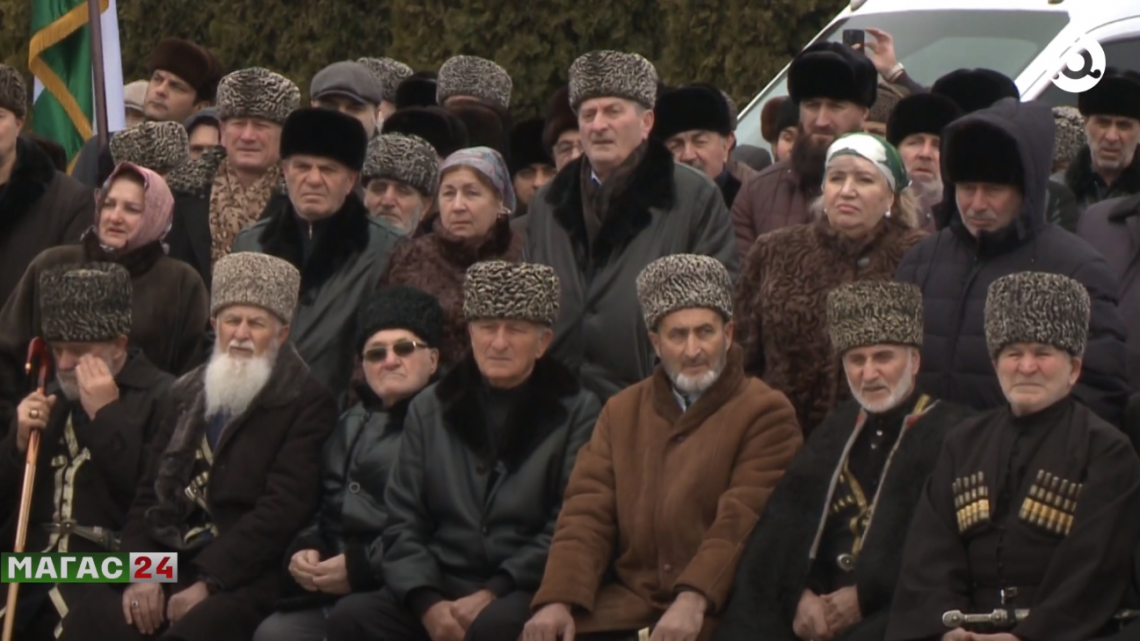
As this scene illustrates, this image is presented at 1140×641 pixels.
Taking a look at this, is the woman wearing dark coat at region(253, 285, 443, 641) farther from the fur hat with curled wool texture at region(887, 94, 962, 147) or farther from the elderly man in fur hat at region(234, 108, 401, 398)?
the fur hat with curled wool texture at region(887, 94, 962, 147)

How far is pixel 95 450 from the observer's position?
8.91 meters

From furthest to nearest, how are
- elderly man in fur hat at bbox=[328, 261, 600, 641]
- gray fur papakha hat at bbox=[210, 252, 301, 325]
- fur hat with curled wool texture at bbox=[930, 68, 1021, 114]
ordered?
1. fur hat with curled wool texture at bbox=[930, 68, 1021, 114]
2. gray fur papakha hat at bbox=[210, 252, 301, 325]
3. elderly man in fur hat at bbox=[328, 261, 600, 641]

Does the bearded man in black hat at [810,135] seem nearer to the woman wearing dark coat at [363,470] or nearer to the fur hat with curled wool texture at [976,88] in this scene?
the fur hat with curled wool texture at [976,88]

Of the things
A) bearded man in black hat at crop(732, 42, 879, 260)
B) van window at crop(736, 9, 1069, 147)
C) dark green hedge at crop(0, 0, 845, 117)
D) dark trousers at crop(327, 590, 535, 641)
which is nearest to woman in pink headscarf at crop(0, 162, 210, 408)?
dark trousers at crop(327, 590, 535, 641)

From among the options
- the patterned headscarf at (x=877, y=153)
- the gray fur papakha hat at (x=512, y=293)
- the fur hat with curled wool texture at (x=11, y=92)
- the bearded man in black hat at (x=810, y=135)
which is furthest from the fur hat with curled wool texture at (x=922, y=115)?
the fur hat with curled wool texture at (x=11, y=92)

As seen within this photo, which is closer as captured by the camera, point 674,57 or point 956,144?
point 956,144

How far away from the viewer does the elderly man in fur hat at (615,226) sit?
8625mm

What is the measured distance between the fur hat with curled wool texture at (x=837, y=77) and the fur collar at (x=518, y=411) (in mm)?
1811

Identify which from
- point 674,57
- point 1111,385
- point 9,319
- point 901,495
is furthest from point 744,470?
point 674,57

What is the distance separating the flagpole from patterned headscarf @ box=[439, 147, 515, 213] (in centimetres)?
242

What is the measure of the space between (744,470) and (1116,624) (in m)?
1.38

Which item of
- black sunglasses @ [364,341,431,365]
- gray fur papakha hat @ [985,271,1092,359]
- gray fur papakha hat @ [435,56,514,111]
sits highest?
gray fur papakha hat @ [435,56,514,111]

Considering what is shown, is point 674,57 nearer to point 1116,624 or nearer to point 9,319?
point 9,319

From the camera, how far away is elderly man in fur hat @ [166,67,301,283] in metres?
10.0
